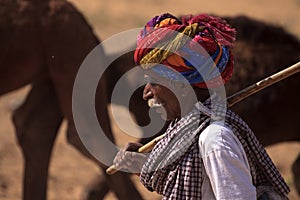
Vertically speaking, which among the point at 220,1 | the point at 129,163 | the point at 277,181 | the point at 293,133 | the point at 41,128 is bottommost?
the point at 220,1

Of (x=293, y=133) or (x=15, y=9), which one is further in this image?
(x=293, y=133)

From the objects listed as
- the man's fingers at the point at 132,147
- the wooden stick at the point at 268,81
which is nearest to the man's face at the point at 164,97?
the wooden stick at the point at 268,81

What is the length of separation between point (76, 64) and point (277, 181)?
115 inches

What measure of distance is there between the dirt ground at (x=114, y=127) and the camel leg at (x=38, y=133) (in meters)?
0.50

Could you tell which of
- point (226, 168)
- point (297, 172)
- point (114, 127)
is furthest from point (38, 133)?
point (226, 168)

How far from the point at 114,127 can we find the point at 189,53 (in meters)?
5.67

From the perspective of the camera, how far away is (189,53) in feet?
9.51

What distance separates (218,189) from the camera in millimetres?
2711

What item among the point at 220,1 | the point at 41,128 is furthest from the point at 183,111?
the point at 220,1

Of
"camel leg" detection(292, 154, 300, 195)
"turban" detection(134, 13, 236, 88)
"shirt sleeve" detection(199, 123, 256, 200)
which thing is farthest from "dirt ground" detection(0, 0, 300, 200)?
"shirt sleeve" detection(199, 123, 256, 200)

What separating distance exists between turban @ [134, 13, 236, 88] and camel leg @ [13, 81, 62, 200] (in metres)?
3.11

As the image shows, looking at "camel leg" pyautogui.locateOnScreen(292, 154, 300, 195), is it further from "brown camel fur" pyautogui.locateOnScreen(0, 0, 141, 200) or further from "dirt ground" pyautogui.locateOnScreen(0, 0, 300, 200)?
"brown camel fur" pyautogui.locateOnScreen(0, 0, 141, 200)

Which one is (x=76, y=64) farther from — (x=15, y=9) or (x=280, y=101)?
(x=280, y=101)

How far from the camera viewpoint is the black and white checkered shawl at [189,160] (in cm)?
283
